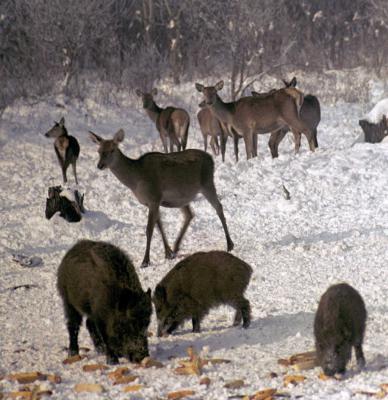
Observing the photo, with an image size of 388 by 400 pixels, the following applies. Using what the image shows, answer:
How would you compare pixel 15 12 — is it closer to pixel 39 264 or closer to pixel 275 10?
pixel 275 10

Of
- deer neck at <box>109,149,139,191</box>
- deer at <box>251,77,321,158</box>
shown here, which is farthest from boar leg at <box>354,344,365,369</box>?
deer at <box>251,77,321,158</box>

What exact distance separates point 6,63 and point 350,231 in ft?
59.8

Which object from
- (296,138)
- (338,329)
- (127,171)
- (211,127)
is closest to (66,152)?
(211,127)

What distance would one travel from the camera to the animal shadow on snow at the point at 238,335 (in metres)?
6.71

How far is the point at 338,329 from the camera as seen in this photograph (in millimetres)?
5652

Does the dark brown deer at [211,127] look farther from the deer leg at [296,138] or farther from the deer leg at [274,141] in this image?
the deer leg at [296,138]

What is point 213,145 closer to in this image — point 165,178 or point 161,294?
point 165,178

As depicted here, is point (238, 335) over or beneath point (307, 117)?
beneath

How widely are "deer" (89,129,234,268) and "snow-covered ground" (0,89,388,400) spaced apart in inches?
19.8

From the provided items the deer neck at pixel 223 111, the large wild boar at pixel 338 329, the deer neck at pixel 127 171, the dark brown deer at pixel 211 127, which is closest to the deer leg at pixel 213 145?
the dark brown deer at pixel 211 127

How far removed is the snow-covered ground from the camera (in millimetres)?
6012

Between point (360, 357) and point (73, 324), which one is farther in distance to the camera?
point (73, 324)

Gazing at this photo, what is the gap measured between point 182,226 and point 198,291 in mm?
4115

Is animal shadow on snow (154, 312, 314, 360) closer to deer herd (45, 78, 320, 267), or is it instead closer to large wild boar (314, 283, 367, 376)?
large wild boar (314, 283, 367, 376)
